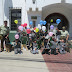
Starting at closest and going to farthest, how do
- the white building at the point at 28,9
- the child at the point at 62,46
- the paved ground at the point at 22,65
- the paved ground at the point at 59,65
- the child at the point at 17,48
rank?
the paved ground at the point at 22,65
the paved ground at the point at 59,65
the child at the point at 17,48
the child at the point at 62,46
the white building at the point at 28,9

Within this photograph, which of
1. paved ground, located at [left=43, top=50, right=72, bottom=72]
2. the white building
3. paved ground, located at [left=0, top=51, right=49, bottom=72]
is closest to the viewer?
paved ground, located at [left=0, top=51, right=49, bottom=72]

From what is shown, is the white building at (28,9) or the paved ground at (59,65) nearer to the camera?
the paved ground at (59,65)

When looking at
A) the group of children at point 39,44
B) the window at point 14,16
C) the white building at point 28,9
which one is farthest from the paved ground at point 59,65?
the window at point 14,16

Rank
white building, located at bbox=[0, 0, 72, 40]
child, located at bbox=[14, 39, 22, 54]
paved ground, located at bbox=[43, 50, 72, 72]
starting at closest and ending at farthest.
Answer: paved ground, located at bbox=[43, 50, 72, 72] < child, located at bbox=[14, 39, 22, 54] < white building, located at bbox=[0, 0, 72, 40]

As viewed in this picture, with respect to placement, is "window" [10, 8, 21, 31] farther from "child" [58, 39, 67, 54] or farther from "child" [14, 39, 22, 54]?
"child" [58, 39, 67, 54]

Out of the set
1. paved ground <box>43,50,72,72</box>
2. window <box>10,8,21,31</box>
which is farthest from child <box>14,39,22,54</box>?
window <box>10,8,21,31</box>

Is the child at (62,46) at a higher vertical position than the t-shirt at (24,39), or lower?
lower

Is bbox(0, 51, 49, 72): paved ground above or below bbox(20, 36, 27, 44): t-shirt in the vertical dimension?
below

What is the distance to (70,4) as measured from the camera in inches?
561

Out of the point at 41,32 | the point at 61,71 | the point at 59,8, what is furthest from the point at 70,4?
the point at 61,71

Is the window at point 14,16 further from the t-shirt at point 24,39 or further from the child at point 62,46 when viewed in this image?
the child at point 62,46

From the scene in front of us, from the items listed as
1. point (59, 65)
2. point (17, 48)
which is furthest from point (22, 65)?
point (17, 48)

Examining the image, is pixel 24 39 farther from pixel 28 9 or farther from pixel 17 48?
pixel 28 9

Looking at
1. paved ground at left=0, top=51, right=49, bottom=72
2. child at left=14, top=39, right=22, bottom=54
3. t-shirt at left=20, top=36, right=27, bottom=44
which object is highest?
t-shirt at left=20, top=36, right=27, bottom=44
